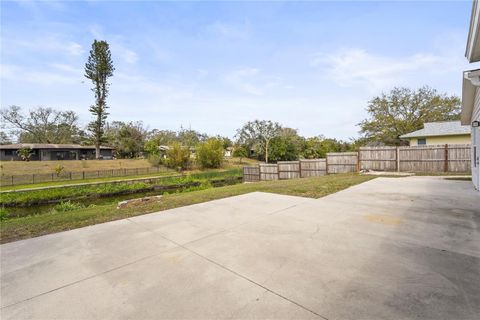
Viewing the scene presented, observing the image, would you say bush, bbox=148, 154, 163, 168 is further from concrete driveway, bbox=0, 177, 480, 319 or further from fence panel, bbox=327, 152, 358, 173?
concrete driveway, bbox=0, 177, 480, 319

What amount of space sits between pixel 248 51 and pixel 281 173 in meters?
8.49

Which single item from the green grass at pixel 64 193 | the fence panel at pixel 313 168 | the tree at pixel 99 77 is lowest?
the green grass at pixel 64 193

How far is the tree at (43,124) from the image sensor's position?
3753 centimetres

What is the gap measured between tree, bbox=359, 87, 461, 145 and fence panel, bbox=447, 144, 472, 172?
42.7ft

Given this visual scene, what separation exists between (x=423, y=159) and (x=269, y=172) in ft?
30.3

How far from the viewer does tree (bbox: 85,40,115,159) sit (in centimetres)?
3109

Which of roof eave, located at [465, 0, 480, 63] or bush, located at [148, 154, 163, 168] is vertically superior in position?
roof eave, located at [465, 0, 480, 63]

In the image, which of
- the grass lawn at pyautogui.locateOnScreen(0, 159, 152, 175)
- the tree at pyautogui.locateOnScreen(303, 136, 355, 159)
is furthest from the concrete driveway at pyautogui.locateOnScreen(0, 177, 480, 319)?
the tree at pyautogui.locateOnScreen(303, 136, 355, 159)

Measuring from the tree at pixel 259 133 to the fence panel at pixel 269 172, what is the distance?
21708 mm

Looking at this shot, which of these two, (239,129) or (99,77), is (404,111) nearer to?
(239,129)

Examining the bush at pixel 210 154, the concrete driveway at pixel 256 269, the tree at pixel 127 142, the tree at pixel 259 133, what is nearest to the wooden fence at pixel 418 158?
the concrete driveway at pixel 256 269

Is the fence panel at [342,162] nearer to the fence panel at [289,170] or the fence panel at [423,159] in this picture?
the fence panel at [289,170]

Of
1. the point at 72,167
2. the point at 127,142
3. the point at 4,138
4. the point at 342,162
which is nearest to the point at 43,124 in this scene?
the point at 4,138

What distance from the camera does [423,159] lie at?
1188 centimetres
